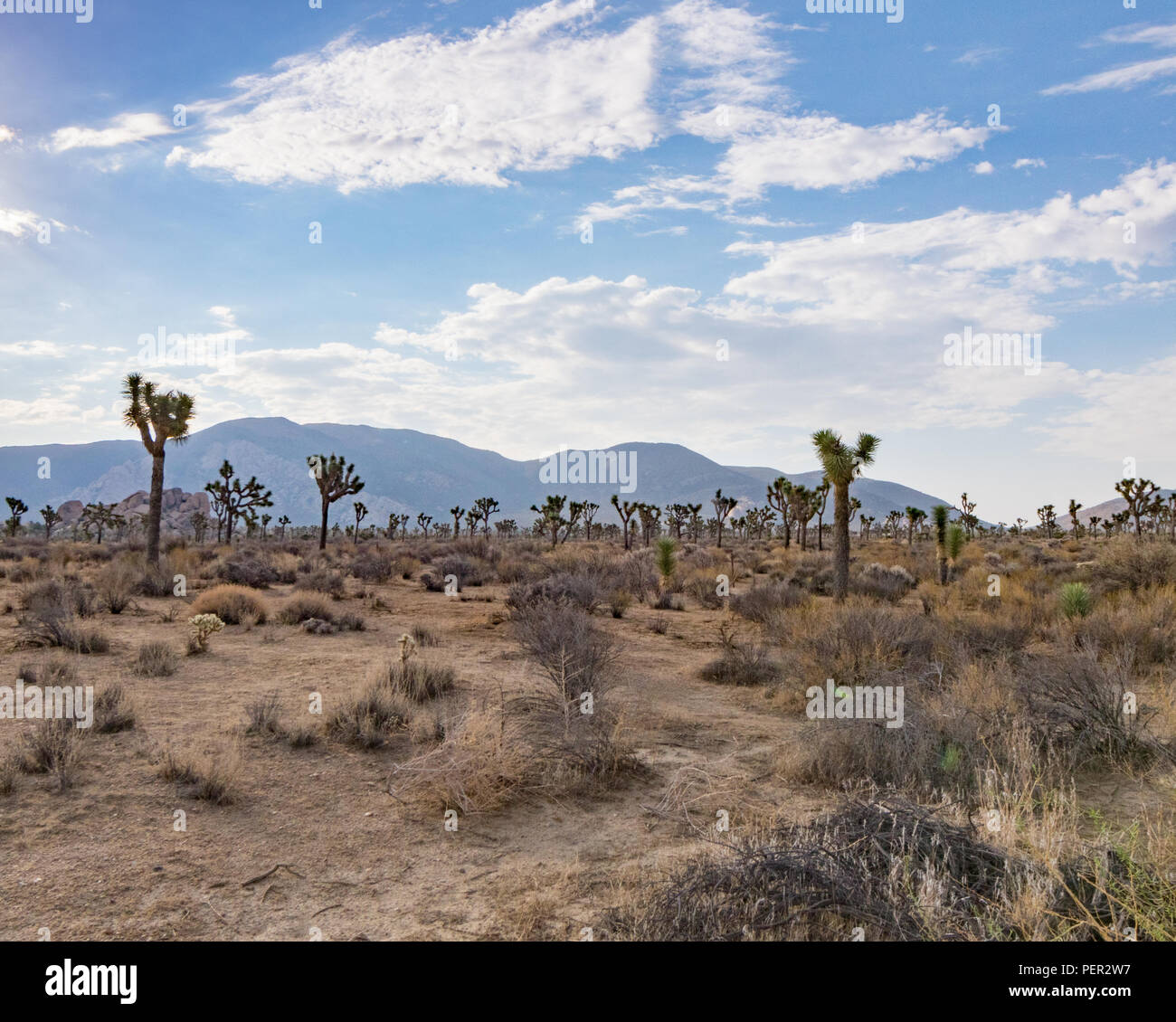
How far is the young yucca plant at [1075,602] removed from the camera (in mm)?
13016

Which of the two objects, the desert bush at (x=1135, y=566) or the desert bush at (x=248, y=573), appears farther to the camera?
the desert bush at (x=248, y=573)

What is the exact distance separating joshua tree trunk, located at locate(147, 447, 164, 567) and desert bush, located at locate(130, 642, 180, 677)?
12938mm

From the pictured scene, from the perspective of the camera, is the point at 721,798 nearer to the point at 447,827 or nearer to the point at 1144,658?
the point at 447,827

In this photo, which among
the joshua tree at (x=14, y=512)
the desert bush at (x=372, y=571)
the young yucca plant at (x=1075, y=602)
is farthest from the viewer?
the joshua tree at (x=14, y=512)

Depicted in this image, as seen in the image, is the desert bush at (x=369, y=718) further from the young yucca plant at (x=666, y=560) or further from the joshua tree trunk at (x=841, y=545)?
the young yucca plant at (x=666, y=560)

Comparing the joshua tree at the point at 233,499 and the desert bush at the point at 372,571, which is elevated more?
the joshua tree at the point at 233,499

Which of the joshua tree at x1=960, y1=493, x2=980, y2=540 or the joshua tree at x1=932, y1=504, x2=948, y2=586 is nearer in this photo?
the joshua tree at x1=932, y1=504, x2=948, y2=586

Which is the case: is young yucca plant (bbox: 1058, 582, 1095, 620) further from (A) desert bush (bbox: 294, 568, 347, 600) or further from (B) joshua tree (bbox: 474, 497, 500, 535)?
(B) joshua tree (bbox: 474, 497, 500, 535)

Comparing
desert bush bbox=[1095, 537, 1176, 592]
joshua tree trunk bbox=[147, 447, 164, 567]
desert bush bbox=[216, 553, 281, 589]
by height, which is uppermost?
joshua tree trunk bbox=[147, 447, 164, 567]

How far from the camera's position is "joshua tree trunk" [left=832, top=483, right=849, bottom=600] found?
717 inches

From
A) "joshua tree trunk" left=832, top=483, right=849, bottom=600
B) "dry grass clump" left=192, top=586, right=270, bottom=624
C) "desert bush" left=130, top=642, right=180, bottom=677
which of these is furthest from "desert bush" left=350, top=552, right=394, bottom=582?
"joshua tree trunk" left=832, top=483, right=849, bottom=600

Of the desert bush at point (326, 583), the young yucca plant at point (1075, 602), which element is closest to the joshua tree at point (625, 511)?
the desert bush at point (326, 583)

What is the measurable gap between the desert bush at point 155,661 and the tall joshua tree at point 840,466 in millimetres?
14925
